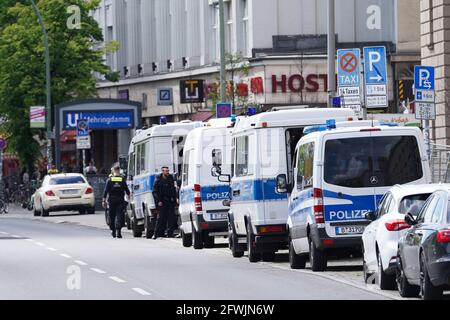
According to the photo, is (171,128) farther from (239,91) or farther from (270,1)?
(270,1)

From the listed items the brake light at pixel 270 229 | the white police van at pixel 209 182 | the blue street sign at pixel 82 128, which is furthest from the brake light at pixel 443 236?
the blue street sign at pixel 82 128

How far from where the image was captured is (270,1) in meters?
61.9

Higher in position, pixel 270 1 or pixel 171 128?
pixel 270 1

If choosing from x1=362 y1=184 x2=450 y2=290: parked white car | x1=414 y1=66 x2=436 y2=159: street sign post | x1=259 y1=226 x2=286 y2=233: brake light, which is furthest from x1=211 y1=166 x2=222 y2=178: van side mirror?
x1=362 y1=184 x2=450 y2=290: parked white car

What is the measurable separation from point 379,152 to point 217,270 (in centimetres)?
316

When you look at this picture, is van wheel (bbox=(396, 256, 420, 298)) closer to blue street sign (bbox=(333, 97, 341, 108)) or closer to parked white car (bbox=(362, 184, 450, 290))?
parked white car (bbox=(362, 184, 450, 290))

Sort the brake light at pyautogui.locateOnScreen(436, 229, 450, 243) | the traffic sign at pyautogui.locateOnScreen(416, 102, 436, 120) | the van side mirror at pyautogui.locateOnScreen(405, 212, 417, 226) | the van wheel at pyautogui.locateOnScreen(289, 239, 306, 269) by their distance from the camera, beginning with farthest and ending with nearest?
the traffic sign at pyautogui.locateOnScreen(416, 102, 436, 120), the van wheel at pyautogui.locateOnScreen(289, 239, 306, 269), the van side mirror at pyautogui.locateOnScreen(405, 212, 417, 226), the brake light at pyautogui.locateOnScreen(436, 229, 450, 243)

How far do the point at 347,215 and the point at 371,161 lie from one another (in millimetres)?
879

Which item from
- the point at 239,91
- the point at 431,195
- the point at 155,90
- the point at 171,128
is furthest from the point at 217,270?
the point at 155,90

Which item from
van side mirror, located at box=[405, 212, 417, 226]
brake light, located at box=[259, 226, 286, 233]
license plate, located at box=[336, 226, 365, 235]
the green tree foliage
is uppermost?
the green tree foliage

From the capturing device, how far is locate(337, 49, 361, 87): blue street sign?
3041 cm

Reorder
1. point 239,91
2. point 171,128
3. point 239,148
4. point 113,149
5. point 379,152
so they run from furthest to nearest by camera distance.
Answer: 1. point 113,149
2. point 239,91
3. point 171,128
4. point 239,148
5. point 379,152

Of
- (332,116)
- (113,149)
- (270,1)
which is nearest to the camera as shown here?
(332,116)

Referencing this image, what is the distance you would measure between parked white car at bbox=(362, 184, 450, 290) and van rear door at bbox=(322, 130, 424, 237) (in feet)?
9.15
